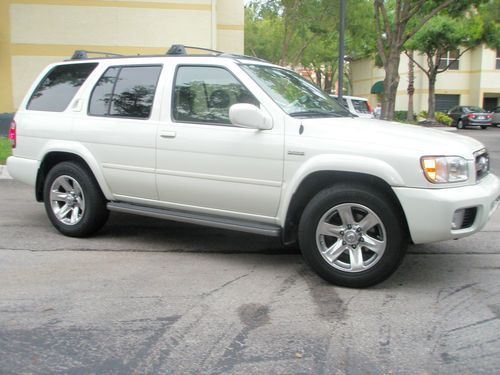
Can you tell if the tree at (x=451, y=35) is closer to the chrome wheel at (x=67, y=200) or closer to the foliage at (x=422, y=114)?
the foliage at (x=422, y=114)

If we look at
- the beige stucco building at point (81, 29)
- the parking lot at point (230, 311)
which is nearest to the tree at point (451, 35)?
the beige stucco building at point (81, 29)

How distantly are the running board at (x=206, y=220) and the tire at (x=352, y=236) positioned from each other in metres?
0.33

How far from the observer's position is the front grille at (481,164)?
4.34 metres

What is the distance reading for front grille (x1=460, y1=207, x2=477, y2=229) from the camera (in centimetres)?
408

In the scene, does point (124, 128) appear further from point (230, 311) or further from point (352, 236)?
point (352, 236)

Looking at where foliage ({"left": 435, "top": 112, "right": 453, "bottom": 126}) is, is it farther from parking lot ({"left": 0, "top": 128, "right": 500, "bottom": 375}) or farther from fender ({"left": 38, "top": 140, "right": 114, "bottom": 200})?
fender ({"left": 38, "top": 140, "right": 114, "bottom": 200})

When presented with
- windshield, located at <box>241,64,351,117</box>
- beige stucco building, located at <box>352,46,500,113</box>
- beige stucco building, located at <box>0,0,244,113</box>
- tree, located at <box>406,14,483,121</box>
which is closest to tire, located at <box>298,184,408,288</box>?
windshield, located at <box>241,64,351,117</box>

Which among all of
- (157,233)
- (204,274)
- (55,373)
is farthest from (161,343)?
(157,233)

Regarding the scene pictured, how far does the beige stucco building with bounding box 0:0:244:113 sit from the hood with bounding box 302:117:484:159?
1364cm

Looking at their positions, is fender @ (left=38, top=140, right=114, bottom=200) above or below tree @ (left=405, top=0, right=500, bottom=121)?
below

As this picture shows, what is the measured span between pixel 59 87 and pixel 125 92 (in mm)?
1054

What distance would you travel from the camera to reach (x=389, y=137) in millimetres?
4172

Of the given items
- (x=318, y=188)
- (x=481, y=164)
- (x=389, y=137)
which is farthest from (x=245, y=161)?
(x=481, y=164)

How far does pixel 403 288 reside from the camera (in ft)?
14.4
